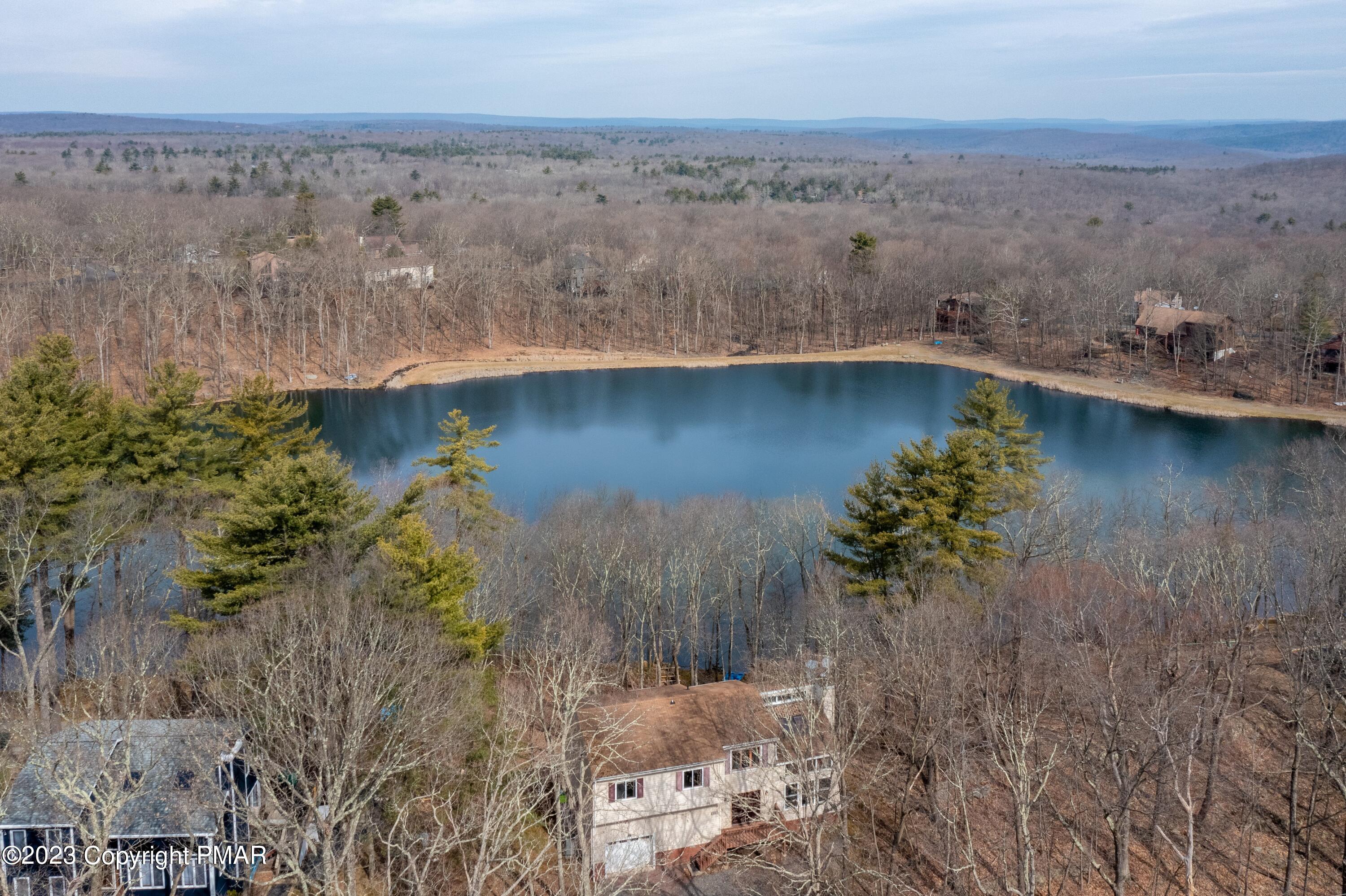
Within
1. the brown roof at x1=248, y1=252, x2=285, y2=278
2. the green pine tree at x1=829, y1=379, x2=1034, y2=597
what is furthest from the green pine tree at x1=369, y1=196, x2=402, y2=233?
the green pine tree at x1=829, y1=379, x2=1034, y2=597

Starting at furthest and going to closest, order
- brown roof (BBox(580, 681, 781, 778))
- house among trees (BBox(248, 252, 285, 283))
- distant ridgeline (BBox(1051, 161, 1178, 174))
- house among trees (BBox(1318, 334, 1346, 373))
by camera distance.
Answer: distant ridgeline (BBox(1051, 161, 1178, 174))
house among trees (BBox(248, 252, 285, 283))
house among trees (BBox(1318, 334, 1346, 373))
brown roof (BBox(580, 681, 781, 778))

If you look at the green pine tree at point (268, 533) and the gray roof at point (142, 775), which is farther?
the green pine tree at point (268, 533)

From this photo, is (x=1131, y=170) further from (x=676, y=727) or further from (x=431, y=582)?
(x=431, y=582)

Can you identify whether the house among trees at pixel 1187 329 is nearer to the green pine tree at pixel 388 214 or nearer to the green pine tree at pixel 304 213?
the green pine tree at pixel 388 214

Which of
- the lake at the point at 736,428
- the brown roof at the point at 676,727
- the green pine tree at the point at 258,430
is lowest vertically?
the lake at the point at 736,428

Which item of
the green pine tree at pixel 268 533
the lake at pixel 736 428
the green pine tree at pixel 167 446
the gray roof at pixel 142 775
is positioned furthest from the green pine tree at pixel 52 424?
the lake at pixel 736 428

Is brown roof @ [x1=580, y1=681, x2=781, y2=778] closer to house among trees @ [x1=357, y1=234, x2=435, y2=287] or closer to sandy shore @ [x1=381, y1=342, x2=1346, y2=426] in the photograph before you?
sandy shore @ [x1=381, y1=342, x2=1346, y2=426]
